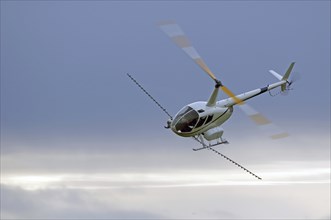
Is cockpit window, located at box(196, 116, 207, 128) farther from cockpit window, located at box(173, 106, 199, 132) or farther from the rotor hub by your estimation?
the rotor hub

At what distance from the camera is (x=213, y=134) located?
248 ft

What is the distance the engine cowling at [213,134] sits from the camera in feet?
247

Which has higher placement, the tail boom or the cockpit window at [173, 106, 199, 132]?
the tail boom

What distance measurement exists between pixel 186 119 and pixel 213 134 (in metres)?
3.85

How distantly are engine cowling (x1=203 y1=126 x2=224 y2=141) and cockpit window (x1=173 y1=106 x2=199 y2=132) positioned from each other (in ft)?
7.33

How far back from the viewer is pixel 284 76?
296 feet

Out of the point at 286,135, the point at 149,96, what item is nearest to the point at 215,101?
the point at 149,96

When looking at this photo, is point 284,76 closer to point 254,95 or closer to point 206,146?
point 254,95

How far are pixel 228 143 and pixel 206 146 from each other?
2547mm

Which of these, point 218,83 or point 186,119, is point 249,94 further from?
point 186,119

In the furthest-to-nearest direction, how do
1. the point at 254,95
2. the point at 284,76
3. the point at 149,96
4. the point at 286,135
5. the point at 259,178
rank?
1. the point at 284,76
2. the point at 254,95
3. the point at 149,96
4. the point at 259,178
5. the point at 286,135

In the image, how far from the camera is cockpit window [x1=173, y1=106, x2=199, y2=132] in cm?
7344

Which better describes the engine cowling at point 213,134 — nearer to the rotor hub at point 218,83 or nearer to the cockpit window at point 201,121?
the cockpit window at point 201,121

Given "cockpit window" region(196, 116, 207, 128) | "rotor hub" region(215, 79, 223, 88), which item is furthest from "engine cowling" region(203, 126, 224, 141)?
A: "rotor hub" region(215, 79, 223, 88)
